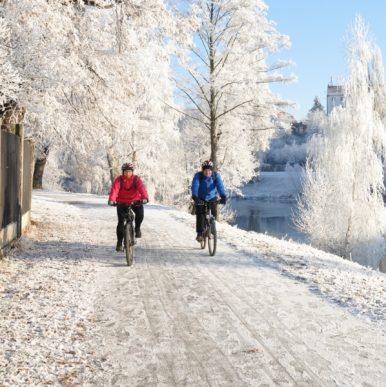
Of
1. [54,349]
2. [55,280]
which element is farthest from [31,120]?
[54,349]

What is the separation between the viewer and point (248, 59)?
18.1m

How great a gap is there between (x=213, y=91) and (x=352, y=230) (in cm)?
1037

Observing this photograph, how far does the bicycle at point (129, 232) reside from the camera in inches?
320

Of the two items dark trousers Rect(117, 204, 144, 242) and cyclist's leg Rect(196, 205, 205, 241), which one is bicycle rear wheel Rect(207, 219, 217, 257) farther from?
dark trousers Rect(117, 204, 144, 242)

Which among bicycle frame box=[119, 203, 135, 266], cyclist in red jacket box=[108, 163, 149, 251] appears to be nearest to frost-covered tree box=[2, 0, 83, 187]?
cyclist in red jacket box=[108, 163, 149, 251]

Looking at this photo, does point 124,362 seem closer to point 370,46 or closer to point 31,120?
point 31,120

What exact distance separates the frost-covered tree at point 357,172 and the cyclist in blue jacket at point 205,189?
1454 cm

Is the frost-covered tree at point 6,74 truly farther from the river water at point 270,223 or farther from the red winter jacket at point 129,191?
the river water at point 270,223

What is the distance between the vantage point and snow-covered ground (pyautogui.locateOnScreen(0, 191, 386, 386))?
392 cm

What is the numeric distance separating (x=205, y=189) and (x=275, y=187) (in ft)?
252

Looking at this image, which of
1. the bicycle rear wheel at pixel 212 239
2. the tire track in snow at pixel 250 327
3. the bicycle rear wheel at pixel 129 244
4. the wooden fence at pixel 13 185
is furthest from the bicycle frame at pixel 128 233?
the wooden fence at pixel 13 185

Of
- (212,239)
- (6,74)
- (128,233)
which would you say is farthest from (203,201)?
(6,74)

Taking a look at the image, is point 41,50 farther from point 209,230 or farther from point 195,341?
point 195,341

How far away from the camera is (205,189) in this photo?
9.74 m
